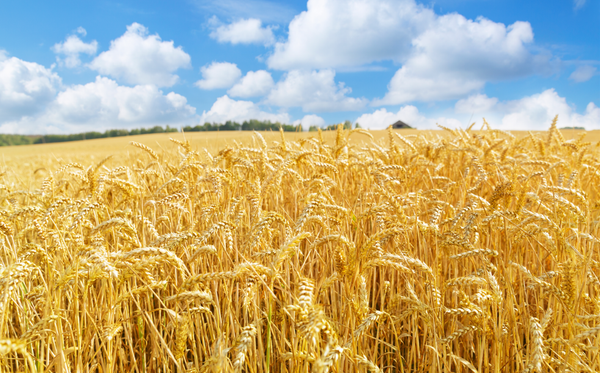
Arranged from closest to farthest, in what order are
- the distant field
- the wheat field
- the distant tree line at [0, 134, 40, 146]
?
the wheat field < the distant field < the distant tree line at [0, 134, 40, 146]

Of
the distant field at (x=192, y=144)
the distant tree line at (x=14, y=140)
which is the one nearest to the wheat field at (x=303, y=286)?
the distant field at (x=192, y=144)

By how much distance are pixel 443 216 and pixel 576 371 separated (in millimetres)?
1291

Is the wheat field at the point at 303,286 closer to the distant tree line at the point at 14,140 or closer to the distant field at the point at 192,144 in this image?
the distant field at the point at 192,144

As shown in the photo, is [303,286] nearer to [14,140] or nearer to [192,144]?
[192,144]

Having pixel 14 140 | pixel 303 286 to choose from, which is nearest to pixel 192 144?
pixel 303 286

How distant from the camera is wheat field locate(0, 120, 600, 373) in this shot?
106cm

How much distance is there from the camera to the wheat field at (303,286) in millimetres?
1063

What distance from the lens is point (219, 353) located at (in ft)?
2.89

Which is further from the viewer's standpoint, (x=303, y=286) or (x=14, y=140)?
(x=14, y=140)

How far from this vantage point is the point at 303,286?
0.90 meters

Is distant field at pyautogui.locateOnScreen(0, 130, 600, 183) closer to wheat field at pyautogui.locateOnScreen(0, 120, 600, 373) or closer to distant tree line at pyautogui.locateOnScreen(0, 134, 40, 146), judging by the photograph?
wheat field at pyautogui.locateOnScreen(0, 120, 600, 373)

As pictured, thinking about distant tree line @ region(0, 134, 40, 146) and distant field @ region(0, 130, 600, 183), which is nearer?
distant field @ region(0, 130, 600, 183)

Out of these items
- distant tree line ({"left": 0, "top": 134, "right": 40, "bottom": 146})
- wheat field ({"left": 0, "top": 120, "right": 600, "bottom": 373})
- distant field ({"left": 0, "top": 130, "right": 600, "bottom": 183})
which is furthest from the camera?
distant tree line ({"left": 0, "top": 134, "right": 40, "bottom": 146})

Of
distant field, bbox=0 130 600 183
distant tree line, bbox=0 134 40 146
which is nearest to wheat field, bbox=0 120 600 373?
distant field, bbox=0 130 600 183
